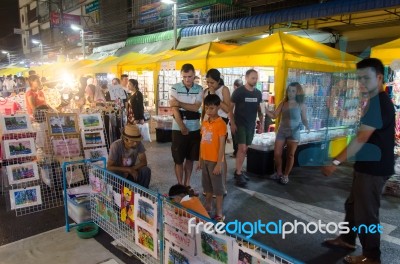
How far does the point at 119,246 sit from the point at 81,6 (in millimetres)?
25615

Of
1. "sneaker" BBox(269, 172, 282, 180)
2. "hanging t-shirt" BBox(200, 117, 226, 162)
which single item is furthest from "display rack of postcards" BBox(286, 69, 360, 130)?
"hanging t-shirt" BBox(200, 117, 226, 162)

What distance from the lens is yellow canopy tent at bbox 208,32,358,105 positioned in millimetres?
5562

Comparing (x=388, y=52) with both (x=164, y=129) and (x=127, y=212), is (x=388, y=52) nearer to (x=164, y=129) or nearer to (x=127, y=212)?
(x=127, y=212)

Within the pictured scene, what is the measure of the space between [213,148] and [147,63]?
6.29 m

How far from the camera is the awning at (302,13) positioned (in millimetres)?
8039

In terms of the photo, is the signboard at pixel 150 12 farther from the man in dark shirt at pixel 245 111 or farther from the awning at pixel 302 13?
the man in dark shirt at pixel 245 111

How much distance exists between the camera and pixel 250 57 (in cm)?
592

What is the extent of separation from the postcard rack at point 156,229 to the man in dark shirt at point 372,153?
5.05 feet

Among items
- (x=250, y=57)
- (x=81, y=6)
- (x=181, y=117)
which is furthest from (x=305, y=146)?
(x=81, y=6)

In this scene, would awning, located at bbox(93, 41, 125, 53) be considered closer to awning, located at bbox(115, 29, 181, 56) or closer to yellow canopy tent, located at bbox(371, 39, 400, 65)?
awning, located at bbox(115, 29, 181, 56)

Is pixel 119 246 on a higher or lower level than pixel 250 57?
lower

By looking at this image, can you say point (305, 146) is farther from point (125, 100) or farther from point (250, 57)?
point (125, 100)

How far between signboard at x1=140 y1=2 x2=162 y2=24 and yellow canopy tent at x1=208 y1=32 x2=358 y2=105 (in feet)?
36.9

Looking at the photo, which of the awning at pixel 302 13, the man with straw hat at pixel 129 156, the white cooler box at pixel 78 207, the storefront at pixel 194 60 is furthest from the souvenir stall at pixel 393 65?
the white cooler box at pixel 78 207
